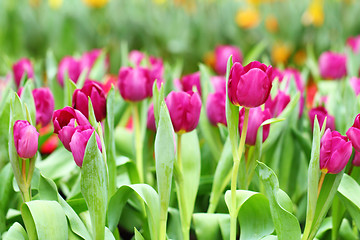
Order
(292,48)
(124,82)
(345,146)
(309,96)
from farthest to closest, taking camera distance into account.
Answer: (292,48) → (309,96) → (124,82) → (345,146)

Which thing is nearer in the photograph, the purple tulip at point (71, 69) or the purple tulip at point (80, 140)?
the purple tulip at point (80, 140)

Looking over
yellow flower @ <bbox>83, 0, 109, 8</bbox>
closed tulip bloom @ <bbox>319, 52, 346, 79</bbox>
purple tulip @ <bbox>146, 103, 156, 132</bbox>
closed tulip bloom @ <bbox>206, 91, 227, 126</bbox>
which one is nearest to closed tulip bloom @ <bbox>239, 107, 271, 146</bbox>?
closed tulip bloom @ <bbox>206, 91, 227, 126</bbox>

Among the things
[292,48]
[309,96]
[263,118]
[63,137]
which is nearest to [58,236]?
[63,137]

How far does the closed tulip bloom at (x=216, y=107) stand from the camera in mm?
945

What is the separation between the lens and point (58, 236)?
730mm

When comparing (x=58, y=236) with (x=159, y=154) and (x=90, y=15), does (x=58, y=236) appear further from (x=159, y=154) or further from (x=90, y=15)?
(x=90, y=15)

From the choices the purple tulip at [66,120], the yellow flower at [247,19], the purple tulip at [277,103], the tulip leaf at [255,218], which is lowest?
the tulip leaf at [255,218]

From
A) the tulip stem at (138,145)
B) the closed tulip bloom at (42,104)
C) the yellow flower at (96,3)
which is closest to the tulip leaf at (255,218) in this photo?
the tulip stem at (138,145)

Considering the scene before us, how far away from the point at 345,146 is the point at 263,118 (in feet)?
0.57

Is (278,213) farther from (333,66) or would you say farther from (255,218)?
(333,66)

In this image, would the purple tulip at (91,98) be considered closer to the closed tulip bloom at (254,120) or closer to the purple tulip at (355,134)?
the closed tulip bloom at (254,120)

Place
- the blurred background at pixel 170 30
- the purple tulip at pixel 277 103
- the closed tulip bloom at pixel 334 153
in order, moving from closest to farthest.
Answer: the closed tulip bloom at pixel 334 153 → the purple tulip at pixel 277 103 → the blurred background at pixel 170 30

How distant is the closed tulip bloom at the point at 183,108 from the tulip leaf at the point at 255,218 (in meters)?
0.16

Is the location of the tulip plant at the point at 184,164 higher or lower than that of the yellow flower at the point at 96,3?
lower
